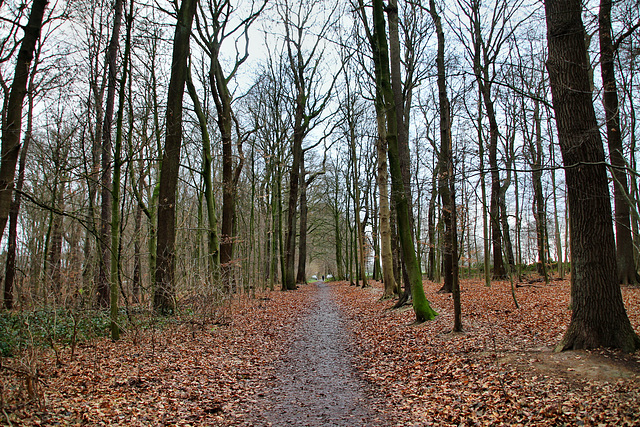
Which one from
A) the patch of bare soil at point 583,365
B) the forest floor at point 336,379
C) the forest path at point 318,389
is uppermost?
the patch of bare soil at point 583,365

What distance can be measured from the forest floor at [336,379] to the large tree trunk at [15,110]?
2.63m

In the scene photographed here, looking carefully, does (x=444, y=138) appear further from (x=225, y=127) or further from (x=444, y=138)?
(x=225, y=127)

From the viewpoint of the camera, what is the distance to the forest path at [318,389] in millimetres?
4418

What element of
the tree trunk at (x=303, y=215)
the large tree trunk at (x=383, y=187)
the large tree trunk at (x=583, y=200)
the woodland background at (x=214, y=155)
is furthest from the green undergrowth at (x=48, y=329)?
the tree trunk at (x=303, y=215)

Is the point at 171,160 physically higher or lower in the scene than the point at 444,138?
lower

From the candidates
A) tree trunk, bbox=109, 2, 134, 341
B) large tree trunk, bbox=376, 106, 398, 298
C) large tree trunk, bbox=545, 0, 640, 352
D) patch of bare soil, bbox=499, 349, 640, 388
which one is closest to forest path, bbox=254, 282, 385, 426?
patch of bare soil, bbox=499, 349, 640, 388

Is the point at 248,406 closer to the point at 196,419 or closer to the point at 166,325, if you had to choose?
the point at 196,419

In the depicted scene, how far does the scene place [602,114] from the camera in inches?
496

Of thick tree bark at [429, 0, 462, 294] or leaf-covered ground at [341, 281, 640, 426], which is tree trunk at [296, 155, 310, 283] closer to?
thick tree bark at [429, 0, 462, 294]

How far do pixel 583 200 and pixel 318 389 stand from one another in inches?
181

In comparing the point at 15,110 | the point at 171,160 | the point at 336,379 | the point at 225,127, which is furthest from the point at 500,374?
the point at 225,127

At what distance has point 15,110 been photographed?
6.16 meters

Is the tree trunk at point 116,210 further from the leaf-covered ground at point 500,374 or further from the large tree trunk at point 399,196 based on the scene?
the large tree trunk at point 399,196

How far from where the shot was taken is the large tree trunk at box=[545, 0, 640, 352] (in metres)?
5.05
